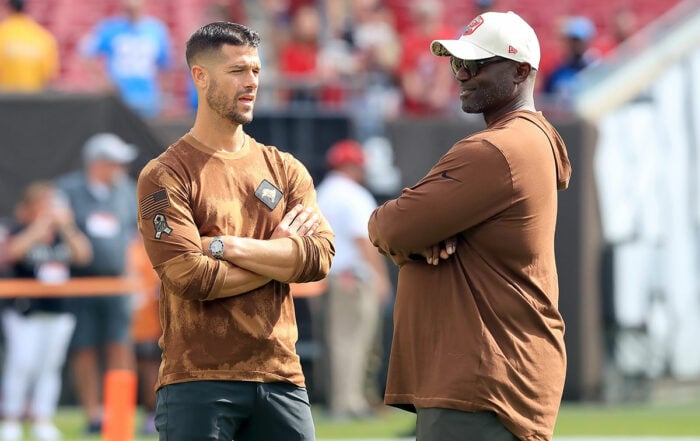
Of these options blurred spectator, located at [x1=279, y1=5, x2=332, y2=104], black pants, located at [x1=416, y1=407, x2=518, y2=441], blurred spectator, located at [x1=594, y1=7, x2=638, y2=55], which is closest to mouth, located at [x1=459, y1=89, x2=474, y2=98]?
black pants, located at [x1=416, y1=407, x2=518, y2=441]

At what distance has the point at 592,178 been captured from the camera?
43.4ft

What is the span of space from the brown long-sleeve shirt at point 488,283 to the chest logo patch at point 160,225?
75cm

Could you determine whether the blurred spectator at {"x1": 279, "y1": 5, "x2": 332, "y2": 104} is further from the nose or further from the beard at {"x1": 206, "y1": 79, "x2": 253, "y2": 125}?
the nose

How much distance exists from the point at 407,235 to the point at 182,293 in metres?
0.80

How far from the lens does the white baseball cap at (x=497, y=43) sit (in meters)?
4.71

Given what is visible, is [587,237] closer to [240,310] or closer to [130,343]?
[130,343]

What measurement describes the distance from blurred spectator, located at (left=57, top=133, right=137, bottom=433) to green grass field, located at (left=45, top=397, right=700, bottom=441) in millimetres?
531

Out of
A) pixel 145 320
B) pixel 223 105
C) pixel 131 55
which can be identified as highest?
pixel 131 55

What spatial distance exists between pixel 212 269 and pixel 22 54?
901 centimetres

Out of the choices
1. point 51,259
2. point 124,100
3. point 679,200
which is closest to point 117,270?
point 51,259

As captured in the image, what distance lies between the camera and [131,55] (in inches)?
529

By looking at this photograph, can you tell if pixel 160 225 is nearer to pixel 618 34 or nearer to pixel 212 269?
pixel 212 269

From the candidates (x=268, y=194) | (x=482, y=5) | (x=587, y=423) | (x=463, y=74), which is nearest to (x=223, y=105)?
(x=268, y=194)

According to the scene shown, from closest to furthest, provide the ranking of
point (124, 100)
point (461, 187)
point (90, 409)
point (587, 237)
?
point (461, 187) → point (90, 409) → point (124, 100) → point (587, 237)
